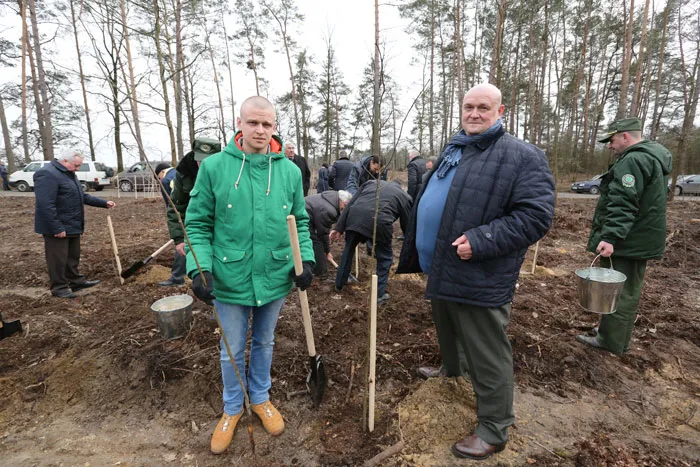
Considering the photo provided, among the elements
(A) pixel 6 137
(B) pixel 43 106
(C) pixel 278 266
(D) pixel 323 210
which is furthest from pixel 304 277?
(A) pixel 6 137

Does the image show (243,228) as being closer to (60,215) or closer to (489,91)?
(489,91)

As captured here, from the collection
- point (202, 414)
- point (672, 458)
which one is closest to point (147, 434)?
point (202, 414)

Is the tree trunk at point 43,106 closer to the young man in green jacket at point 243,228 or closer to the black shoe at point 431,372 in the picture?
the young man in green jacket at point 243,228

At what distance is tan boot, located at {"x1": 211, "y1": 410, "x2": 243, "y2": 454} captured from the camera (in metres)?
2.00

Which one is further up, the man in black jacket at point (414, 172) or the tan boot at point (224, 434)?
the man in black jacket at point (414, 172)

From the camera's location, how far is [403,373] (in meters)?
2.69

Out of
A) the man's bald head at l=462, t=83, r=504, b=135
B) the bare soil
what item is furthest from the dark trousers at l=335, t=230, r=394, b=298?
the man's bald head at l=462, t=83, r=504, b=135

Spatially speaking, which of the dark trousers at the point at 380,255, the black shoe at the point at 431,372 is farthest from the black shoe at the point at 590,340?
the dark trousers at the point at 380,255

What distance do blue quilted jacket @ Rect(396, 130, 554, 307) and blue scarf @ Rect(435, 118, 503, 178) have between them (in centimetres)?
4

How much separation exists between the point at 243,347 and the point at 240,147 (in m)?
1.16

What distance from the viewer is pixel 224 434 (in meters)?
2.03

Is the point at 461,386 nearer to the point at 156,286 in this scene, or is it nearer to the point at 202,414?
the point at 202,414

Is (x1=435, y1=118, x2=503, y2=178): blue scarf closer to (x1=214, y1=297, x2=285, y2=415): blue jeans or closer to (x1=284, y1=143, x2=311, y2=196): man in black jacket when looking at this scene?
(x1=214, y1=297, x2=285, y2=415): blue jeans

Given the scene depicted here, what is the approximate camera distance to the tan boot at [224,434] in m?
2.00
